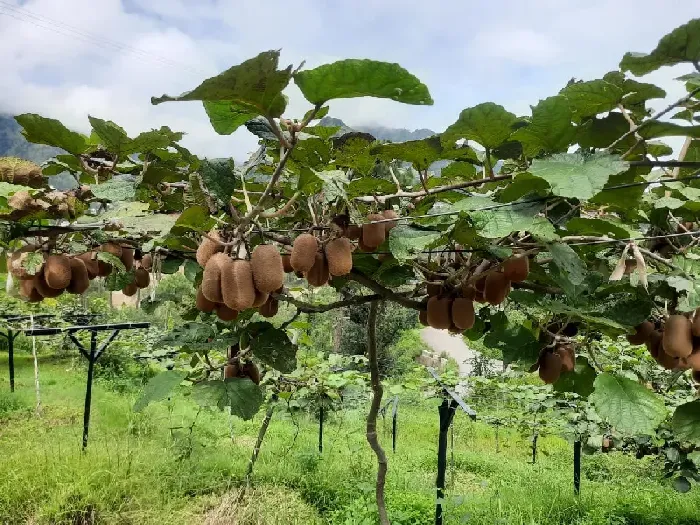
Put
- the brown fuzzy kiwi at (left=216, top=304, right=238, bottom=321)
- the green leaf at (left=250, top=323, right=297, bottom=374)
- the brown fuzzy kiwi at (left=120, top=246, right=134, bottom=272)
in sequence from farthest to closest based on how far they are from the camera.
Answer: the green leaf at (left=250, top=323, right=297, bottom=374)
the brown fuzzy kiwi at (left=120, top=246, right=134, bottom=272)
the brown fuzzy kiwi at (left=216, top=304, right=238, bottom=321)

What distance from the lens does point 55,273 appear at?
4.04ft

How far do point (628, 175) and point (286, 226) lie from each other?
94 centimetres

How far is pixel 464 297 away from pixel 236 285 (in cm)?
70

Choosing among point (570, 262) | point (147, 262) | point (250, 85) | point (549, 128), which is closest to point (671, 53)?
point (549, 128)

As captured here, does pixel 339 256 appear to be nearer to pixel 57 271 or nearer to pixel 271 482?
pixel 57 271

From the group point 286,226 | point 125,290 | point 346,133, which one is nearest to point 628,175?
point 346,133

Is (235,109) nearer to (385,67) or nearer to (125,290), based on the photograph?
(385,67)

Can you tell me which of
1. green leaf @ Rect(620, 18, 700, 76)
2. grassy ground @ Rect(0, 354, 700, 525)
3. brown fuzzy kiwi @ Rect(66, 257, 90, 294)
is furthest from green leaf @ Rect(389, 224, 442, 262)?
grassy ground @ Rect(0, 354, 700, 525)

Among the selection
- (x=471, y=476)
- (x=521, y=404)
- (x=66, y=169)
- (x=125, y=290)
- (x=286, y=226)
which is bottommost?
(x=471, y=476)

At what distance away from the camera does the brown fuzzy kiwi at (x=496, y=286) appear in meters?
1.28

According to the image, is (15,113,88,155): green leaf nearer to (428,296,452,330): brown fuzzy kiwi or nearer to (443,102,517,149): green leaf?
(443,102,517,149): green leaf

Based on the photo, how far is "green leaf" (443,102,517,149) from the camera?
1.01 m

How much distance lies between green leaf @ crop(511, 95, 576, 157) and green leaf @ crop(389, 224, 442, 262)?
9.7 inches

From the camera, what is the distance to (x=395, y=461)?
5.06 m
